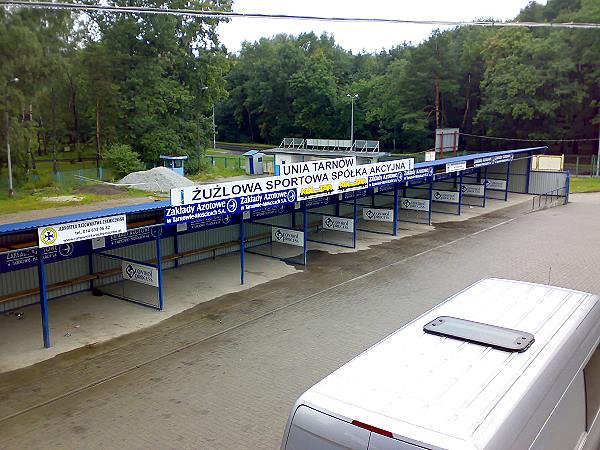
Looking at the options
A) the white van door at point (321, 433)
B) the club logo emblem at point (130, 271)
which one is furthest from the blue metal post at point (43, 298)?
the white van door at point (321, 433)

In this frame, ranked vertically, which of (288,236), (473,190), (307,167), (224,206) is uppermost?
(307,167)

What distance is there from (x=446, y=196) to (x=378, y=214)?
6.86 metres

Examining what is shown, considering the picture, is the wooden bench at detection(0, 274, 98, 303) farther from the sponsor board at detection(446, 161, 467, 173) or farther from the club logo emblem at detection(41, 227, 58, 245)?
the sponsor board at detection(446, 161, 467, 173)

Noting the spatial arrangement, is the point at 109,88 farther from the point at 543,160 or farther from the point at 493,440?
the point at 493,440

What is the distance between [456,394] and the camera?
3.94 metres

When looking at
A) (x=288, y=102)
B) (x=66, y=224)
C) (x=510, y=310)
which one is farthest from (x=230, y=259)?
(x=288, y=102)

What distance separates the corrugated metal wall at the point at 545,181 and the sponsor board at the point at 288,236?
2142cm

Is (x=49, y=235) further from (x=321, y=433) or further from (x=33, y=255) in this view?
(x=321, y=433)

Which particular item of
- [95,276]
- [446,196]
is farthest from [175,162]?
[95,276]

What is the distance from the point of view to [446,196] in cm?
2759

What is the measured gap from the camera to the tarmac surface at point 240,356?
26.6ft

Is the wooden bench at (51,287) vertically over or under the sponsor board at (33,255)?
under

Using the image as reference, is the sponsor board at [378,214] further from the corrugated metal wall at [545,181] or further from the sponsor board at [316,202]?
the corrugated metal wall at [545,181]

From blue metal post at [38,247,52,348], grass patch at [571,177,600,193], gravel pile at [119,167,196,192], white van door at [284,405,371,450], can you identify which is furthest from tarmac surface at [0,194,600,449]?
gravel pile at [119,167,196,192]
